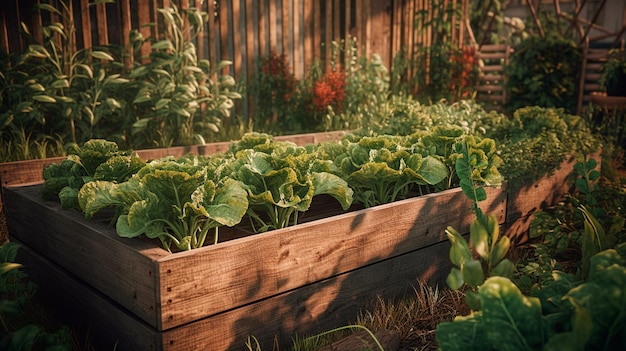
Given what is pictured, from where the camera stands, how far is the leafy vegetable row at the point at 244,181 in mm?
1994

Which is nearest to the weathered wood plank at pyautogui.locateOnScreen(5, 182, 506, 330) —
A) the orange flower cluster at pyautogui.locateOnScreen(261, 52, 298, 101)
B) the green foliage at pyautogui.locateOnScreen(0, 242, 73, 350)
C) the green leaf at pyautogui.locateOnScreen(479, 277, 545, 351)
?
the green foliage at pyautogui.locateOnScreen(0, 242, 73, 350)

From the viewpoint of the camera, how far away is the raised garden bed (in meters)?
1.81

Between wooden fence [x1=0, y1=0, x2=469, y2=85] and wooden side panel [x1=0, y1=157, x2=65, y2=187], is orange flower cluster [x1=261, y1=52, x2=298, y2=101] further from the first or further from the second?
wooden side panel [x1=0, y1=157, x2=65, y2=187]

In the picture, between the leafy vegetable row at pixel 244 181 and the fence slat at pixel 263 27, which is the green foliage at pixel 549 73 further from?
the leafy vegetable row at pixel 244 181

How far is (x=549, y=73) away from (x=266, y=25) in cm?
438

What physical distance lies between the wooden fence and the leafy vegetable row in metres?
2.21

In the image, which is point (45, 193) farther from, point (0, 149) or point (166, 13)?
point (166, 13)

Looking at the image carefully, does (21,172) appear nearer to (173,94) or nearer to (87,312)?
(173,94)

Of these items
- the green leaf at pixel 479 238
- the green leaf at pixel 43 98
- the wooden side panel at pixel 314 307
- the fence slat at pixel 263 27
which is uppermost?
the fence slat at pixel 263 27

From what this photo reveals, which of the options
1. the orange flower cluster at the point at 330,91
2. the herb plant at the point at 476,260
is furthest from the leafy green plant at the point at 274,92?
the herb plant at the point at 476,260

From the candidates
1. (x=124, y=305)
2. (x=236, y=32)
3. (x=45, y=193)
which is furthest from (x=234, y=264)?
(x=236, y=32)

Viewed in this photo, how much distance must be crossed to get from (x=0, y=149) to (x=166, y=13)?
1641 millimetres

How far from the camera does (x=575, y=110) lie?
7.95 meters

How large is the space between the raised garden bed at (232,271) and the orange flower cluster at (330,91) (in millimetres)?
3018
